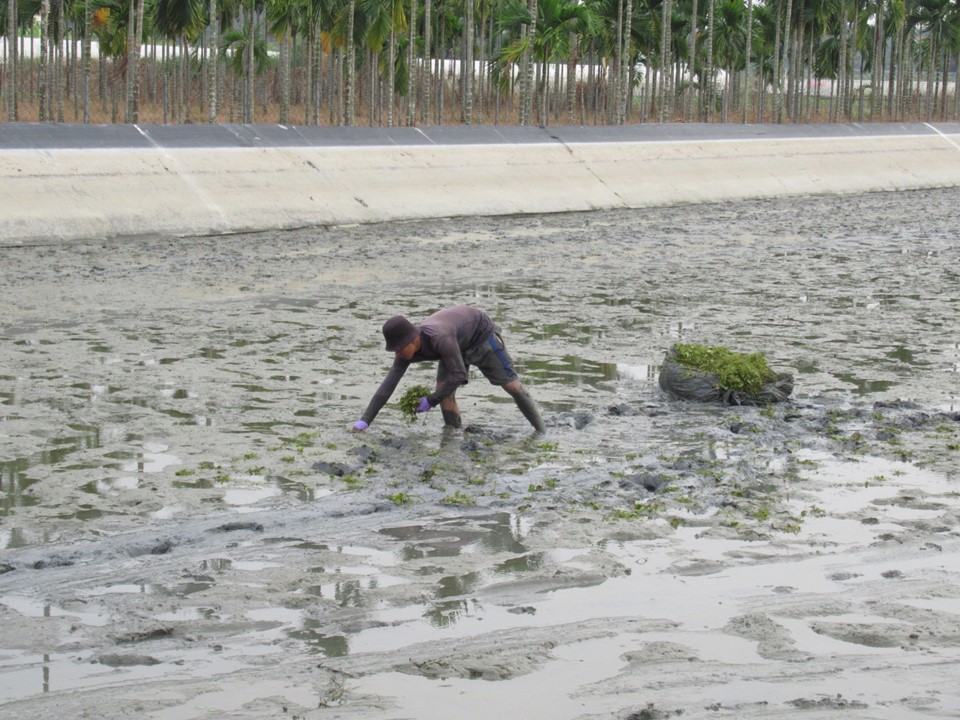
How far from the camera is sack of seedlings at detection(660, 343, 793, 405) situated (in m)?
10.9

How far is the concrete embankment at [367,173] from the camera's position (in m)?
21.5

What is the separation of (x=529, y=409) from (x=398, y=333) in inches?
49.3

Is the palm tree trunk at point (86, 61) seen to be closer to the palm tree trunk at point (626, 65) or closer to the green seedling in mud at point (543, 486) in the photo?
the palm tree trunk at point (626, 65)

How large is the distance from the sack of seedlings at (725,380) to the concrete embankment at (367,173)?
1211cm

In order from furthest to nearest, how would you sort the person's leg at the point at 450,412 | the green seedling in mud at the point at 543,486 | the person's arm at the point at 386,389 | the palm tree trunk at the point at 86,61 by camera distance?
the palm tree trunk at the point at 86,61, the person's leg at the point at 450,412, the person's arm at the point at 386,389, the green seedling in mud at the point at 543,486

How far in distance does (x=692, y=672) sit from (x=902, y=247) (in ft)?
60.4

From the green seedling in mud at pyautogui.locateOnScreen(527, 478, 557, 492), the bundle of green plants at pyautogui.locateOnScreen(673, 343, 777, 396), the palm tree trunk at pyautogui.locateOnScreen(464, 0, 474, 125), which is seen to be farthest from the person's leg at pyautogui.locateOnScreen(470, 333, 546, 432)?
the palm tree trunk at pyautogui.locateOnScreen(464, 0, 474, 125)

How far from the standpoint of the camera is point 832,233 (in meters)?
24.6

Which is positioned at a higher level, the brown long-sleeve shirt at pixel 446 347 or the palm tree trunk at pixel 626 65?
the palm tree trunk at pixel 626 65

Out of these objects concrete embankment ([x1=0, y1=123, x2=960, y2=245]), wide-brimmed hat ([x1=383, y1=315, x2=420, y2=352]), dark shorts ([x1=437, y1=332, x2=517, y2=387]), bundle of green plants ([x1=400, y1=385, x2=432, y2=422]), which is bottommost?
bundle of green plants ([x1=400, y1=385, x2=432, y2=422])

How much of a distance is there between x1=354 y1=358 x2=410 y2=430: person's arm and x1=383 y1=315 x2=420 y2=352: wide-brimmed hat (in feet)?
0.74

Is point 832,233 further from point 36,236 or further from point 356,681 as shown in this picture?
point 356,681

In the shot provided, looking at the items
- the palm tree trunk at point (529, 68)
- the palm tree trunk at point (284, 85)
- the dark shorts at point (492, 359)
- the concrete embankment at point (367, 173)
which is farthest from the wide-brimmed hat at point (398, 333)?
the palm tree trunk at point (529, 68)

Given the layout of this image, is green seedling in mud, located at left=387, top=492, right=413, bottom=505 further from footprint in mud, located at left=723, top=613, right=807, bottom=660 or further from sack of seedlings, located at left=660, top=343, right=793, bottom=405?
sack of seedlings, located at left=660, top=343, right=793, bottom=405
